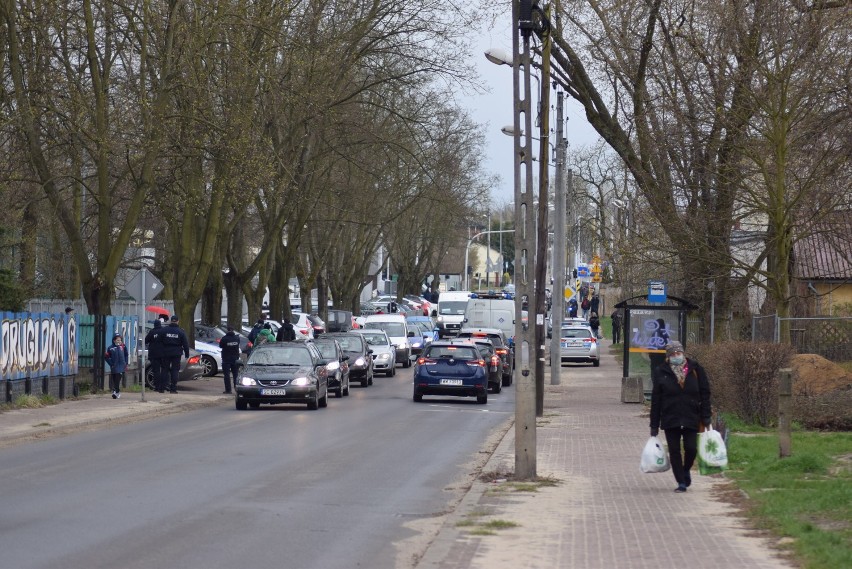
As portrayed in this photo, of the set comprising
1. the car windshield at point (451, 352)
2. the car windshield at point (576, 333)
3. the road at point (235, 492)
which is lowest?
the road at point (235, 492)

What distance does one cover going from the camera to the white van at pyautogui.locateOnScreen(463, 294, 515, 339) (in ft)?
168

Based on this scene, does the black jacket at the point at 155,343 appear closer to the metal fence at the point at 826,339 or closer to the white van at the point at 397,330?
the metal fence at the point at 826,339

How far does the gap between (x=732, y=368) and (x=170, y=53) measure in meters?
15.8

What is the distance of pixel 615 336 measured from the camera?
66.8 meters

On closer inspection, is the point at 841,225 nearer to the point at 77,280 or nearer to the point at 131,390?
the point at 131,390

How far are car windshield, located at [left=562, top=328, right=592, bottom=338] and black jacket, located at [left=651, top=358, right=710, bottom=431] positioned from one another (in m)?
36.7

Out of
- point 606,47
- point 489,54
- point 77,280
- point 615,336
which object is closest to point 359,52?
point 606,47

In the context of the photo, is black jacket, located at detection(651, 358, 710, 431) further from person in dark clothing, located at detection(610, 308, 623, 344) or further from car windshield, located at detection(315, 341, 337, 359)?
person in dark clothing, located at detection(610, 308, 623, 344)

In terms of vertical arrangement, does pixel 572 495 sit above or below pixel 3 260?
below

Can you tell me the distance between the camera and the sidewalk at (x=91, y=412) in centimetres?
2084

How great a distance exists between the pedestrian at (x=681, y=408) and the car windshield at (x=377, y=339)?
31.2 meters

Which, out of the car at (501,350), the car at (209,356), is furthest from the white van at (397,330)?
the car at (501,350)

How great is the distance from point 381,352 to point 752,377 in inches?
925

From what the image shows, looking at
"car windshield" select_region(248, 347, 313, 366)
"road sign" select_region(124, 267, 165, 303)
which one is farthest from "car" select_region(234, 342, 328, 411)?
"road sign" select_region(124, 267, 165, 303)
